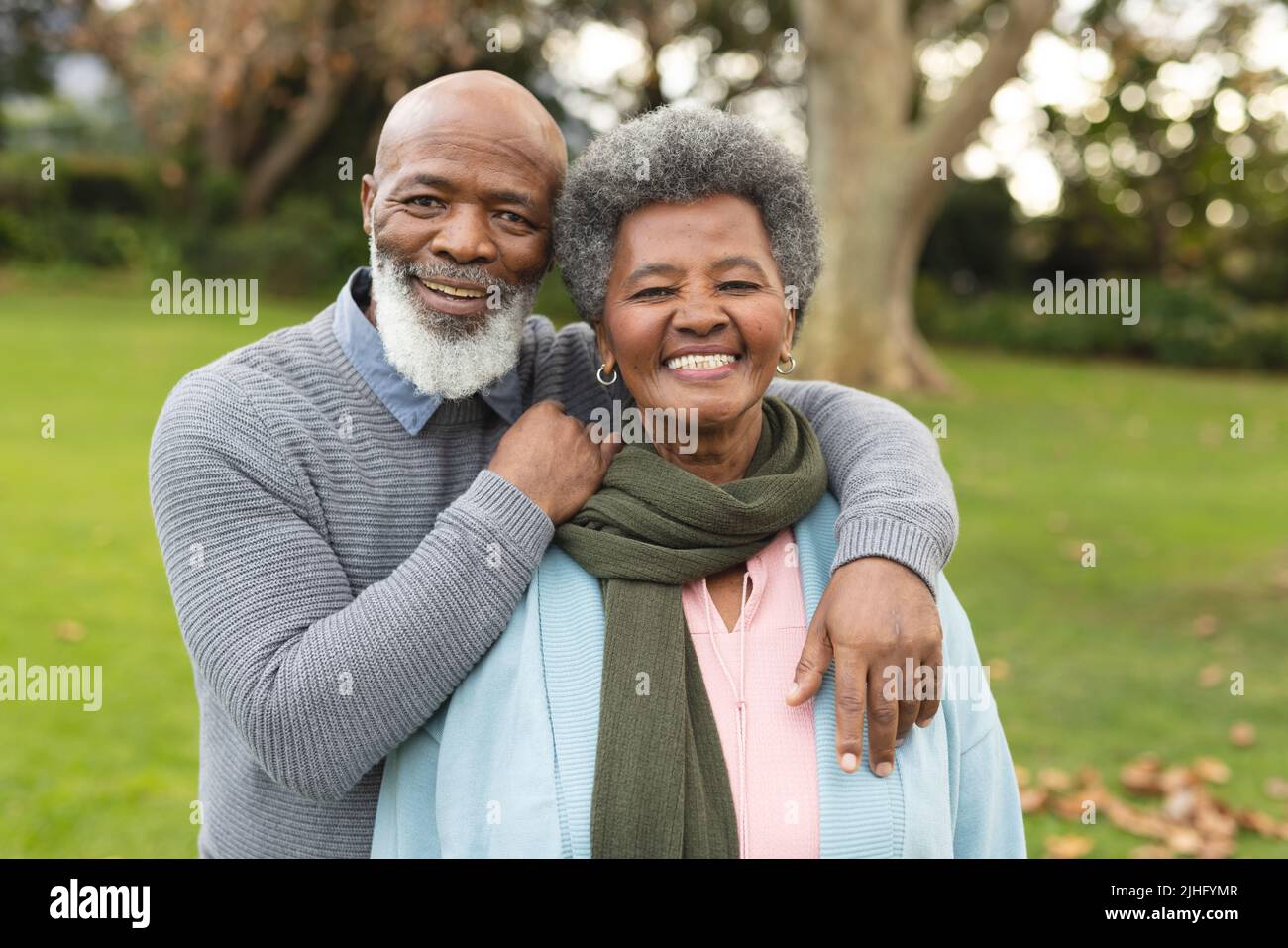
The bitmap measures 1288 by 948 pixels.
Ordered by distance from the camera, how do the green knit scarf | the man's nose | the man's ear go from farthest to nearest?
the man's ear → the man's nose → the green knit scarf

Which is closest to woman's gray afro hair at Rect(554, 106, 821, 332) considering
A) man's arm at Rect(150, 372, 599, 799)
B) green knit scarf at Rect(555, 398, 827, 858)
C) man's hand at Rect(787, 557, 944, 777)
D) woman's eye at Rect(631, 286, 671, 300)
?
woman's eye at Rect(631, 286, 671, 300)

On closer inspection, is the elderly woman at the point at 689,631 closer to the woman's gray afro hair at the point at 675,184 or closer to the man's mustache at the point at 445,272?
the woman's gray afro hair at the point at 675,184

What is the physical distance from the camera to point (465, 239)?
2.26 m

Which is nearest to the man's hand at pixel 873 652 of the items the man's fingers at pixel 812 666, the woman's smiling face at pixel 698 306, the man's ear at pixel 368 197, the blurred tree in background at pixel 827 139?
the man's fingers at pixel 812 666

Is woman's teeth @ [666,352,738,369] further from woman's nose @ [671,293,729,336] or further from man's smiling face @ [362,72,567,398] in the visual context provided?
man's smiling face @ [362,72,567,398]

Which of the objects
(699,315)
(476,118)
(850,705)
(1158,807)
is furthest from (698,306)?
(1158,807)

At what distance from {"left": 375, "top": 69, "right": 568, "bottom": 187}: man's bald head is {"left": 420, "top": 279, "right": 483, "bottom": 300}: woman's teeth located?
25cm

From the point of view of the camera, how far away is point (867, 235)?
13492mm

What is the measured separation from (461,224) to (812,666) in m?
1.07

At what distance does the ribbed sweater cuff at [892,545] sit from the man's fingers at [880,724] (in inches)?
7.9

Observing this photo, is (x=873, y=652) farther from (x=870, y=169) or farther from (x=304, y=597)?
(x=870, y=169)

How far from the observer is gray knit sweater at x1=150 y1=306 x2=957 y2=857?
190 cm

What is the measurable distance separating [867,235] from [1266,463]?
4.82 meters
